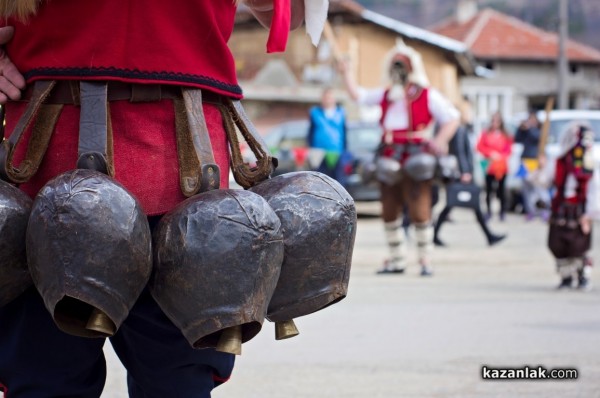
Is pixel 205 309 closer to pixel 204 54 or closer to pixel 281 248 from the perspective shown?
pixel 281 248

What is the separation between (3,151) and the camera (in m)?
2.55

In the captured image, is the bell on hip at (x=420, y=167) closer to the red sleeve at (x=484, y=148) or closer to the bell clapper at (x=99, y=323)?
the bell clapper at (x=99, y=323)

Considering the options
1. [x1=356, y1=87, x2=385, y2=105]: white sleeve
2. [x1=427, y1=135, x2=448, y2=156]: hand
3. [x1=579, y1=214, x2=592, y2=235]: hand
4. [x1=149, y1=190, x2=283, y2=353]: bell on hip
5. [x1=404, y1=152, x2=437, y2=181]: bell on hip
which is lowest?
[x1=579, y1=214, x2=592, y2=235]: hand

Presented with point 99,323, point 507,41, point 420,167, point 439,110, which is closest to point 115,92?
point 99,323

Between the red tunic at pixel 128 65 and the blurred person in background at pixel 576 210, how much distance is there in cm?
755

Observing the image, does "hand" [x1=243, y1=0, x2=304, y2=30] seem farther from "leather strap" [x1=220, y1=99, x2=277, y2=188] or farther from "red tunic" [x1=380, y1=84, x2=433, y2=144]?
"red tunic" [x1=380, y1=84, x2=433, y2=144]

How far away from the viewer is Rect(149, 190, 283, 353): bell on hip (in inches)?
94.2

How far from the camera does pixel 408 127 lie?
1012 cm

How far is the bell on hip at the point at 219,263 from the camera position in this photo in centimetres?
239

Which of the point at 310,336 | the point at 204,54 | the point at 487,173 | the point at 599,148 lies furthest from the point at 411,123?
the point at 599,148

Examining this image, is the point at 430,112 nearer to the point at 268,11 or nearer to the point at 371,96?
the point at 371,96

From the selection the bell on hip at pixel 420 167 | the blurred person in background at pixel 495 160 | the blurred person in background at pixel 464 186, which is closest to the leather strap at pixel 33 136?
the bell on hip at pixel 420 167

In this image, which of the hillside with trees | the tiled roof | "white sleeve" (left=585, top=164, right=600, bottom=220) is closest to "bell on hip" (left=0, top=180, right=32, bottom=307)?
"white sleeve" (left=585, top=164, right=600, bottom=220)

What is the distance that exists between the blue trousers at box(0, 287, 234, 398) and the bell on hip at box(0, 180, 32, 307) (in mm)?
136
